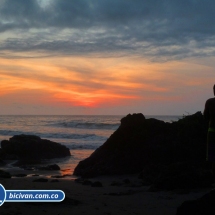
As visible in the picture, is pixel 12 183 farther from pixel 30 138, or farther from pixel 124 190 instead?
pixel 30 138

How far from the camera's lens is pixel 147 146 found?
1377 centimetres

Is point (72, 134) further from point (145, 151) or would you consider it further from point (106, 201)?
point (106, 201)

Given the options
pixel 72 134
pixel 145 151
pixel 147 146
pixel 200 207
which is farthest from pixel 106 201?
pixel 72 134

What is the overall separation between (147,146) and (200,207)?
8.04m

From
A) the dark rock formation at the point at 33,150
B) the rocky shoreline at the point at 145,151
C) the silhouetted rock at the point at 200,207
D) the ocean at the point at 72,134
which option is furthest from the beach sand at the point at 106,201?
the dark rock formation at the point at 33,150

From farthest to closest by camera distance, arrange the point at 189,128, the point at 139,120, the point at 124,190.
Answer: the point at 139,120 → the point at 189,128 → the point at 124,190

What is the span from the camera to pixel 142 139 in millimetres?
14141

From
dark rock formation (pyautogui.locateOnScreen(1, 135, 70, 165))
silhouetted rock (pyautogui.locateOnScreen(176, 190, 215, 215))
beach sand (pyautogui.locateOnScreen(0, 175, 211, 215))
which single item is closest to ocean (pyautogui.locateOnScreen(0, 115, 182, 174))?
dark rock formation (pyautogui.locateOnScreen(1, 135, 70, 165))

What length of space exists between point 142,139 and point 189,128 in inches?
76.1

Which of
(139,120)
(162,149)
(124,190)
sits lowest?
(124,190)

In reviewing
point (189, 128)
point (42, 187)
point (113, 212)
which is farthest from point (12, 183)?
point (189, 128)

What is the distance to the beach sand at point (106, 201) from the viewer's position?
7113 mm

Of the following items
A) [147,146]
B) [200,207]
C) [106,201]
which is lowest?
[106,201]

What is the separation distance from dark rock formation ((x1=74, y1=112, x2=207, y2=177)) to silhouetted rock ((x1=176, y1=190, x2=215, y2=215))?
6953 mm
